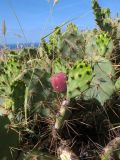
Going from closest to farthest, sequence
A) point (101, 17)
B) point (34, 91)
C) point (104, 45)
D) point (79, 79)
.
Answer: point (79, 79) < point (34, 91) < point (104, 45) < point (101, 17)

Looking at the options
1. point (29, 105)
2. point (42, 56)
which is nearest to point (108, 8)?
point (42, 56)

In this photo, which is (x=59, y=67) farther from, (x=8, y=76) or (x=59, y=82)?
(x=8, y=76)

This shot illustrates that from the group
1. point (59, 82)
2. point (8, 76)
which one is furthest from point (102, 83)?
point (8, 76)

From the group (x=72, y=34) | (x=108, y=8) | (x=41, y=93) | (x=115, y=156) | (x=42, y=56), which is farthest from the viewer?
(x=108, y=8)

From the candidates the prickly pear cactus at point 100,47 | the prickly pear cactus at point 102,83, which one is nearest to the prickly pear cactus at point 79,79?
the prickly pear cactus at point 102,83

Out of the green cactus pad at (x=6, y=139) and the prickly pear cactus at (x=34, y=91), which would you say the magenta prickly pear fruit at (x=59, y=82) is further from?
the green cactus pad at (x=6, y=139)

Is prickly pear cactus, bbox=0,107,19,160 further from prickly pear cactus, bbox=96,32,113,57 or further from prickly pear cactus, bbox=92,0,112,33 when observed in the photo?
prickly pear cactus, bbox=92,0,112,33

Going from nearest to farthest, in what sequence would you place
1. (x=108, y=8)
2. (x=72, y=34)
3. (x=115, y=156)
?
(x=115, y=156)
(x=72, y=34)
(x=108, y=8)

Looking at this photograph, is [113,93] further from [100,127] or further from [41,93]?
[41,93]
